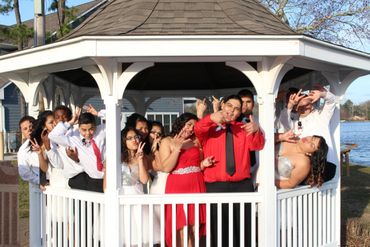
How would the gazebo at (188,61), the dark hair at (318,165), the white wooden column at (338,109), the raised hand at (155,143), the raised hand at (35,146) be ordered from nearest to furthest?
the gazebo at (188,61), the dark hair at (318,165), the raised hand at (155,143), the raised hand at (35,146), the white wooden column at (338,109)

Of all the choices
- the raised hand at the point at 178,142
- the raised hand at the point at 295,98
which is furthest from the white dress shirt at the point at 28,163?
the raised hand at the point at 295,98

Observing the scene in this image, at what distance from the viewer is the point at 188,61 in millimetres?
5023

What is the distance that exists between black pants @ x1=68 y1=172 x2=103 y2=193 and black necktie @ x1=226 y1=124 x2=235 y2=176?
4.99 feet

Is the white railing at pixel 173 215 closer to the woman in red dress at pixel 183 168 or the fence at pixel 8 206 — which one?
the woman in red dress at pixel 183 168

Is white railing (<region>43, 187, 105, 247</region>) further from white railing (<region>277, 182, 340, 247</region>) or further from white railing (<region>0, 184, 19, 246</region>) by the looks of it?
white railing (<region>277, 182, 340, 247</region>)

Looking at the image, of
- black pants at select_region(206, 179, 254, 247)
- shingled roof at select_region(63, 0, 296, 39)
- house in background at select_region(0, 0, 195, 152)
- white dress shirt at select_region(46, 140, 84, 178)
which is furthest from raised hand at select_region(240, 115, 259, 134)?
house in background at select_region(0, 0, 195, 152)

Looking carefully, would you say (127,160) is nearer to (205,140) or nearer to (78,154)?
(78,154)

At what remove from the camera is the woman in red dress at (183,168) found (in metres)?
4.96

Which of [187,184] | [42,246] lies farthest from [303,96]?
[42,246]

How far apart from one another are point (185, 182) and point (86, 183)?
1.23 m

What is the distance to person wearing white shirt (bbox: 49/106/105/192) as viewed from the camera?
5.19 m

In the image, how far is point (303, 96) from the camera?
5.52 m

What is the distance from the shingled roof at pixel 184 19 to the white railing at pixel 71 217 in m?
1.78

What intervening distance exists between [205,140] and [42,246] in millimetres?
2761
